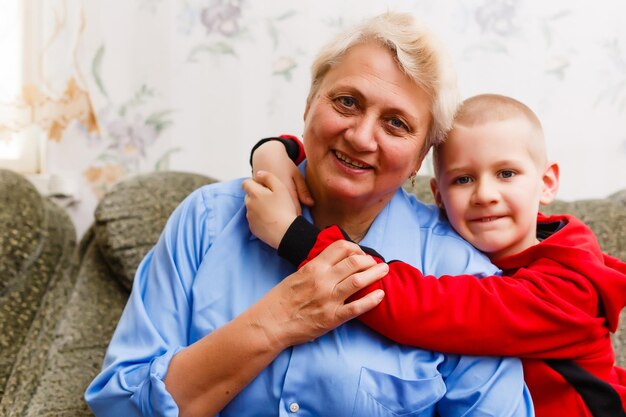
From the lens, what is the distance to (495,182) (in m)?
1.33

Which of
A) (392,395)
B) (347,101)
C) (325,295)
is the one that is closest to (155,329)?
(325,295)

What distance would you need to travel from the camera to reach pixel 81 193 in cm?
228

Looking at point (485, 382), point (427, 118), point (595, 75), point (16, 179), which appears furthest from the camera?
point (595, 75)

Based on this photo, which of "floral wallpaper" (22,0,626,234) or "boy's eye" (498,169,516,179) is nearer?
"boy's eye" (498,169,516,179)

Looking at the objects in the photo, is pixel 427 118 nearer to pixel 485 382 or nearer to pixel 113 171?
pixel 485 382

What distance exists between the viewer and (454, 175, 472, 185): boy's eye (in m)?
1.37

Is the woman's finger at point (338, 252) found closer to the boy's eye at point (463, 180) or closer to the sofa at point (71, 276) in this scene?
the boy's eye at point (463, 180)

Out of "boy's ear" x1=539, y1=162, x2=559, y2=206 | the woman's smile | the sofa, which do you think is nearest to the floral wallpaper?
the sofa

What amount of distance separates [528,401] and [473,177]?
439 millimetres

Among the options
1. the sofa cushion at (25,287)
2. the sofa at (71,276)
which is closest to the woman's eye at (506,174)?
the sofa at (71,276)

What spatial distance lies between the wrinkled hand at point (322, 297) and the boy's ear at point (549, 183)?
0.43m

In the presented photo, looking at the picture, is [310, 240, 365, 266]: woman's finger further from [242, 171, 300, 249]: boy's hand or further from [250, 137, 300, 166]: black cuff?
[250, 137, 300, 166]: black cuff

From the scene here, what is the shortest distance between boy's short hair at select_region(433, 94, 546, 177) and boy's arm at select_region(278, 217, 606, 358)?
31cm

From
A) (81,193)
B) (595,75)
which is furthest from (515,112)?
(81,193)
